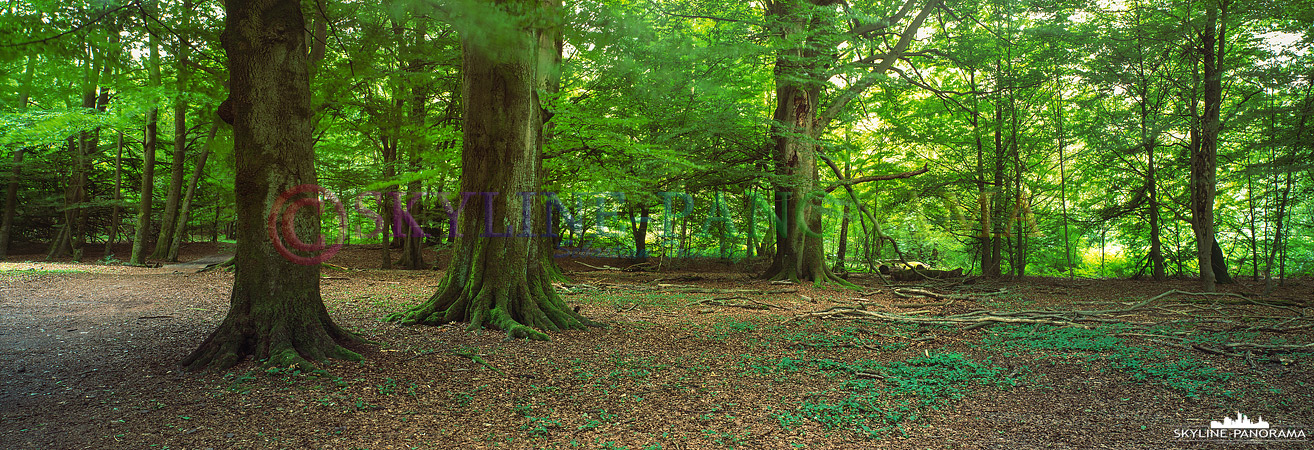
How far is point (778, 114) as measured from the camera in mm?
12039

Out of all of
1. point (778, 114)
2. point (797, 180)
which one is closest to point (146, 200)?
point (778, 114)

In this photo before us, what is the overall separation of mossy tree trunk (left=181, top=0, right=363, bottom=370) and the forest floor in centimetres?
28

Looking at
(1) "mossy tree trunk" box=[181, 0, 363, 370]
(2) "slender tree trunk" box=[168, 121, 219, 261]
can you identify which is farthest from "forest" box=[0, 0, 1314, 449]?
(2) "slender tree trunk" box=[168, 121, 219, 261]

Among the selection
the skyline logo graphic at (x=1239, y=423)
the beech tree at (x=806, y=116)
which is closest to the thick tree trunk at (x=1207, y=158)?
the beech tree at (x=806, y=116)

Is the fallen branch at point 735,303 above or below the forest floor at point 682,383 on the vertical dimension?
above

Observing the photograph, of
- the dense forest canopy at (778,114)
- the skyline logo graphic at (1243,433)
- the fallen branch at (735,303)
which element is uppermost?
Result: the dense forest canopy at (778,114)

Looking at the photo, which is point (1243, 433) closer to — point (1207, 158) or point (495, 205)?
point (495, 205)

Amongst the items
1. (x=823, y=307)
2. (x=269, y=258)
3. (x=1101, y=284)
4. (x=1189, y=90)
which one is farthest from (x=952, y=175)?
(x=269, y=258)

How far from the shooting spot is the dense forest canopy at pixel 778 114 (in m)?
8.25

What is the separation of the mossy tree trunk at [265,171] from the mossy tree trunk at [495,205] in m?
1.81

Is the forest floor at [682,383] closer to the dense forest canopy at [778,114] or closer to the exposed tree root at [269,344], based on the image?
the exposed tree root at [269,344]

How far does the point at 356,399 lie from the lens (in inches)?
134

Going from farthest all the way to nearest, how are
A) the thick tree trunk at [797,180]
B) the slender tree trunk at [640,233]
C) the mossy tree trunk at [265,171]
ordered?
the slender tree trunk at [640,233]
the thick tree trunk at [797,180]
the mossy tree trunk at [265,171]

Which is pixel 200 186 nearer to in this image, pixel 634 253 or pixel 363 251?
pixel 363 251
